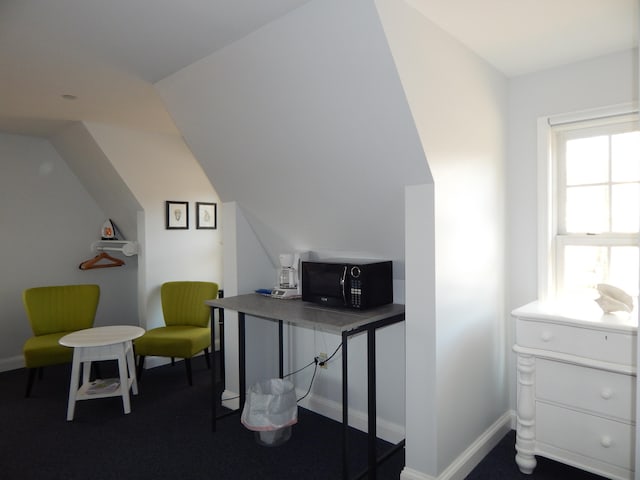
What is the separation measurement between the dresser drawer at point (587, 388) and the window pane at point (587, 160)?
1120 millimetres

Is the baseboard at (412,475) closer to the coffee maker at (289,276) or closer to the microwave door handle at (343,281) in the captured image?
the microwave door handle at (343,281)

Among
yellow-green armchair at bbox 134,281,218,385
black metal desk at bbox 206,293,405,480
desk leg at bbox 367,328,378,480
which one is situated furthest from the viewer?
yellow-green armchair at bbox 134,281,218,385

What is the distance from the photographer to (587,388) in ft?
6.93

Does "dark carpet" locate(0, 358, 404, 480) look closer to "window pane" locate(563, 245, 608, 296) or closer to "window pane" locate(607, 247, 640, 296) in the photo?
"window pane" locate(563, 245, 608, 296)

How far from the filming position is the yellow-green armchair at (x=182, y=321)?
3.60m

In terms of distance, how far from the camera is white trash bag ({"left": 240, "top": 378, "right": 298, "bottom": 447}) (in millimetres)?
2520

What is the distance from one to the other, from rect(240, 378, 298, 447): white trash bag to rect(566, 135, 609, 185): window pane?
7.26ft

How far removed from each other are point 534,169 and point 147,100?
2665mm

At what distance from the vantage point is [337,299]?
7.85ft

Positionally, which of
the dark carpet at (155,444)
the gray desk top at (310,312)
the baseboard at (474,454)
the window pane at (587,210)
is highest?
the window pane at (587,210)

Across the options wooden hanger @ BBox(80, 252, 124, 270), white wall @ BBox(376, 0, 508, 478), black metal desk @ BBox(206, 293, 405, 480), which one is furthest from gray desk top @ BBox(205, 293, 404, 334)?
wooden hanger @ BBox(80, 252, 124, 270)

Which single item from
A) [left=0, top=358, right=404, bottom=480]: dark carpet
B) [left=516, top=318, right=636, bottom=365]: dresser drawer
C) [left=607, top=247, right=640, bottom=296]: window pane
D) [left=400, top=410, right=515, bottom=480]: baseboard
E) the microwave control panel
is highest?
[left=607, top=247, right=640, bottom=296]: window pane

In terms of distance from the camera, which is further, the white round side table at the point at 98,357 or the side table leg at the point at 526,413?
the white round side table at the point at 98,357

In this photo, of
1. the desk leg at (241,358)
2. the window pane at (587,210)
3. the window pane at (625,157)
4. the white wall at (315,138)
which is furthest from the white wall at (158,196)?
the window pane at (625,157)
